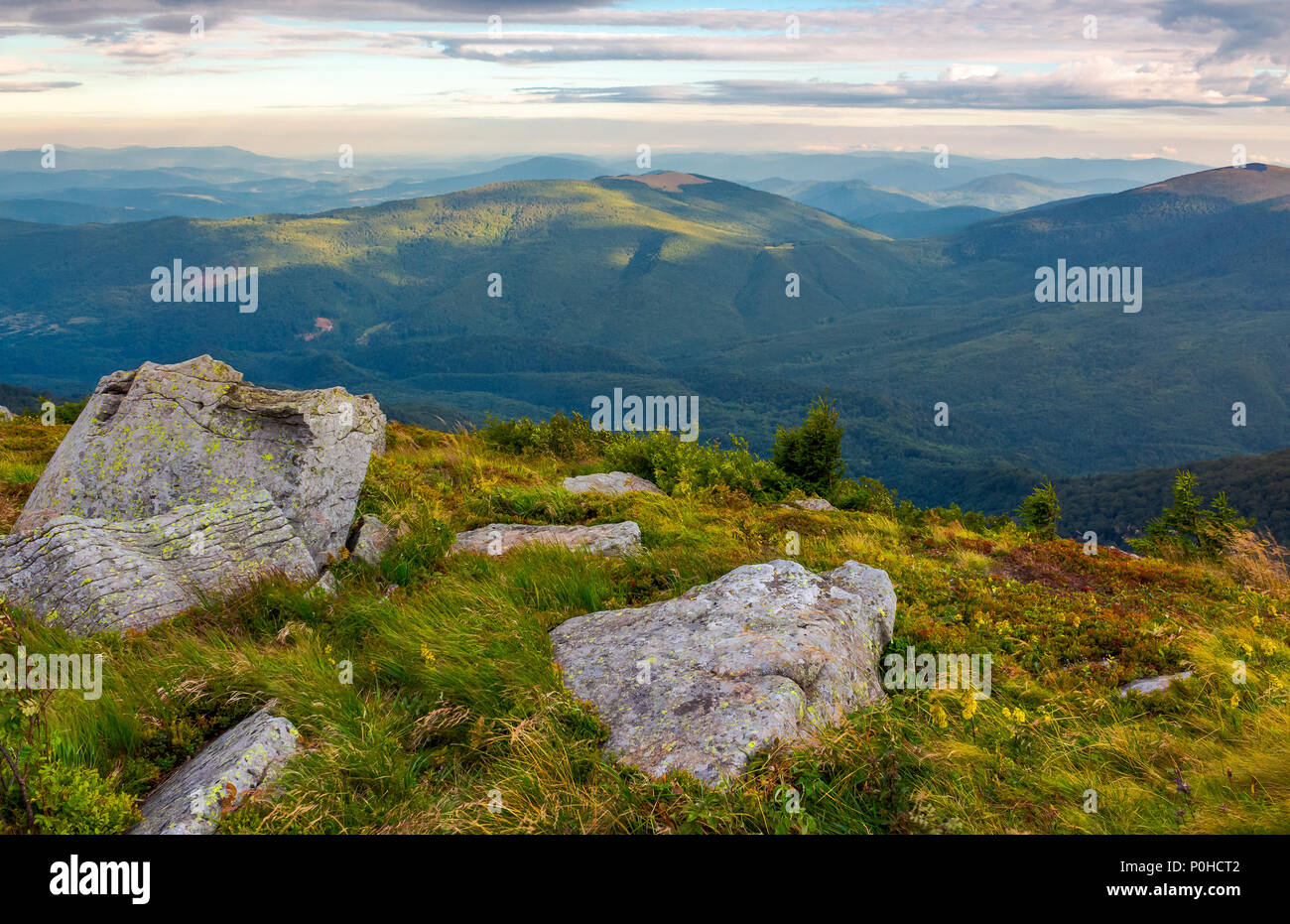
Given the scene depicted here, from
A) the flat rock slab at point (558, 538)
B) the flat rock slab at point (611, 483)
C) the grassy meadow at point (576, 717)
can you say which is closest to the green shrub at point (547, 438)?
the flat rock slab at point (611, 483)

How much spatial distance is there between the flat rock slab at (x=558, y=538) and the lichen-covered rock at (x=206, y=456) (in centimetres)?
166

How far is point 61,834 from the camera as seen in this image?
3.84 m

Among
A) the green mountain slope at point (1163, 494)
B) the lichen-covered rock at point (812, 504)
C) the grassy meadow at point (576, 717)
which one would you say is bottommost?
the green mountain slope at point (1163, 494)

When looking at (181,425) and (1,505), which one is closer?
(181,425)

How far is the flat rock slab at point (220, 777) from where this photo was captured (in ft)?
13.5

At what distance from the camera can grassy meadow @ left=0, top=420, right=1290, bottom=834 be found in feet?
13.9

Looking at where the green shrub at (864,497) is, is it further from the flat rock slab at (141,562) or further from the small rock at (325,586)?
the flat rock slab at (141,562)

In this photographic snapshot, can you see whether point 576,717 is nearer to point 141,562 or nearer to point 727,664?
point 727,664

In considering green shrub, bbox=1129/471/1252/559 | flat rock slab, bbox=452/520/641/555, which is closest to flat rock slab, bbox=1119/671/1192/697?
flat rock slab, bbox=452/520/641/555

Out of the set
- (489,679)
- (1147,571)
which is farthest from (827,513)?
(489,679)

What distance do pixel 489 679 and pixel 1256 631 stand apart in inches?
345

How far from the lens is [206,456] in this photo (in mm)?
9148

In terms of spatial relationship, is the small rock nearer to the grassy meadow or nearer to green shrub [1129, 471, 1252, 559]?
the grassy meadow
